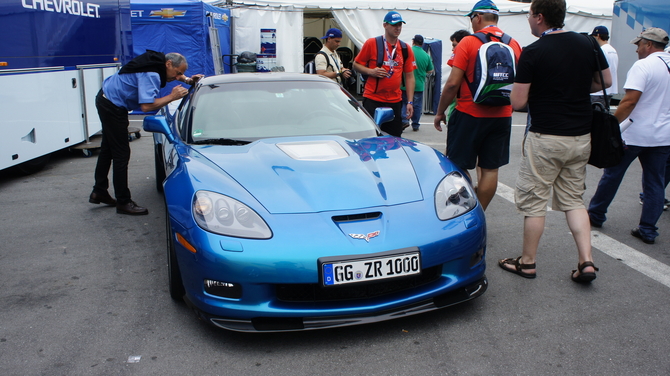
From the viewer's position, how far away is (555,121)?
3.29 m

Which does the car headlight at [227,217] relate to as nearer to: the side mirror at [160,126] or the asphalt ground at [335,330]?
the asphalt ground at [335,330]

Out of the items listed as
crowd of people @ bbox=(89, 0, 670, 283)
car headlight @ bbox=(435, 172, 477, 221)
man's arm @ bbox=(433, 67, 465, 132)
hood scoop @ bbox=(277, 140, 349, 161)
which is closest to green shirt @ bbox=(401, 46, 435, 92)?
crowd of people @ bbox=(89, 0, 670, 283)

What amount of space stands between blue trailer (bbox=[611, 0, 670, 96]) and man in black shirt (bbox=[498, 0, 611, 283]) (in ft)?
26.6

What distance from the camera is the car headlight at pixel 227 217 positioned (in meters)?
2.60

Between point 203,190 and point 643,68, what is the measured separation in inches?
126

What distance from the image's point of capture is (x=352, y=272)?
2.48 meters

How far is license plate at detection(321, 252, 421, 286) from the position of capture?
2467 mm

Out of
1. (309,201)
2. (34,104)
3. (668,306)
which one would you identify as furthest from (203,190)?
(34,104)

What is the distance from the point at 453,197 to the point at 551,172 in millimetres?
817

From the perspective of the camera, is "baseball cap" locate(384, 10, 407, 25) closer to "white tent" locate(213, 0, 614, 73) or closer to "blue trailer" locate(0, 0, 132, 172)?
"blue trailer" locate(0, 0, 132, 172)

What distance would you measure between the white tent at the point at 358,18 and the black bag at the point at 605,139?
1146 centimetres

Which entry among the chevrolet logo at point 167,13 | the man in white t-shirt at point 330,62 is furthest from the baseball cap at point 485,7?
the chevrolet logo at point 167,13

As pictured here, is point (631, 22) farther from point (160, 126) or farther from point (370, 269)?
point (370, 269)

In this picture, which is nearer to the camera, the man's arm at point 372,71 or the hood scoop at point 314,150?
the hood scoop at point 314,150
